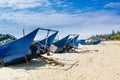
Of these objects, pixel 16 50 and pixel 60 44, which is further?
pixel 60 44

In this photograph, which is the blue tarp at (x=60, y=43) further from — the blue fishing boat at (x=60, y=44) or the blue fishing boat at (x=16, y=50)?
the blue fishing boat at (x=16, y=50)

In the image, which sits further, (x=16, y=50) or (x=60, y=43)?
(x=60, y=43)

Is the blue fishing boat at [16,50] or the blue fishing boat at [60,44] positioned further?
the blue fishing boat at [60,44]

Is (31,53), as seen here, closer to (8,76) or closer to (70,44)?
(8,76)

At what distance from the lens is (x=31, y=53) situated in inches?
579

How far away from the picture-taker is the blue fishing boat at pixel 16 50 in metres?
13.1

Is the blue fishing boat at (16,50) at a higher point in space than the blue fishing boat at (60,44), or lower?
higher

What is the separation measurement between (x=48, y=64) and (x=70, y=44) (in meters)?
12.6

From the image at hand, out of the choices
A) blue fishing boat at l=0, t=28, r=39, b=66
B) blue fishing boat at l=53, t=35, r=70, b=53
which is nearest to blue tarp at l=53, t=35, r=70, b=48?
blue fishing boat at l=53, t=35, r=70, b=53

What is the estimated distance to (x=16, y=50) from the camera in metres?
13.4

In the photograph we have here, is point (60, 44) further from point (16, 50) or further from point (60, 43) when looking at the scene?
point (16, 50)

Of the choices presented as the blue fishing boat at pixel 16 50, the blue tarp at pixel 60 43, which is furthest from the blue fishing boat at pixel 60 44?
the blue fishing boat at pixel 16 50

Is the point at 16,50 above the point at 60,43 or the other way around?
above

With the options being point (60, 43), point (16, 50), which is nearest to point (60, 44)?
point (60, 43)
